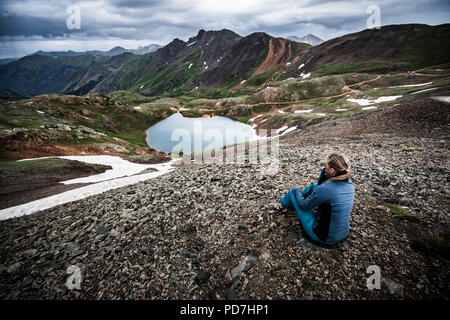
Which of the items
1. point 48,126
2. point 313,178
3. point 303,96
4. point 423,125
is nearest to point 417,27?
point 303,96

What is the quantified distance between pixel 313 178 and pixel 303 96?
441ft

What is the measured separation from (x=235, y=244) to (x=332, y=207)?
3.68 metres

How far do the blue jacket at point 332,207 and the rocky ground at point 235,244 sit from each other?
2.10 ft

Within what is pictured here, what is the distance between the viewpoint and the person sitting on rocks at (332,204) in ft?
18.1

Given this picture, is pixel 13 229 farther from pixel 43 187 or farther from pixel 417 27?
pixel 417 27

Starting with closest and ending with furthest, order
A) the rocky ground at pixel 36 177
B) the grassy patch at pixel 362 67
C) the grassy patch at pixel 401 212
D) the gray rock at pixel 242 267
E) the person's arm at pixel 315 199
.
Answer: the person's arm at pixel 315 199, the gray rock at pixel 242 267, the grassy patch at pixel 401 212, the rocky ground at pixel 36 177, the grassy patch at pixel 362 67

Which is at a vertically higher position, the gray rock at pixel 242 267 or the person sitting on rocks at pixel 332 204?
the person sitting on rocks at pixel 332 204

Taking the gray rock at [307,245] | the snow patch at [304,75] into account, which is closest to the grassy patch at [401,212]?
the gray rock at [307,245]

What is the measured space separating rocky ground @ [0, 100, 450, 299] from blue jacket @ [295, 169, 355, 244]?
64 centimetres

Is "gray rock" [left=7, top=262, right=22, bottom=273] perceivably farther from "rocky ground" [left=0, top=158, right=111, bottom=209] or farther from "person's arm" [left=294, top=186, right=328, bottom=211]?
"rocky ground" [left=0, top=158, right=111, bottom=209]

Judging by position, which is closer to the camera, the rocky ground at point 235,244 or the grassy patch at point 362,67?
the rocky ground at point 235,244

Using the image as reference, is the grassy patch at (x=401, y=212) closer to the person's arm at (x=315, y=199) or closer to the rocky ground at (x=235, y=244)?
the rocky ground at (x=235, y=244)

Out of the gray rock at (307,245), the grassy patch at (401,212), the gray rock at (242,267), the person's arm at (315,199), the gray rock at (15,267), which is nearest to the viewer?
the person's arm at (315,199)
